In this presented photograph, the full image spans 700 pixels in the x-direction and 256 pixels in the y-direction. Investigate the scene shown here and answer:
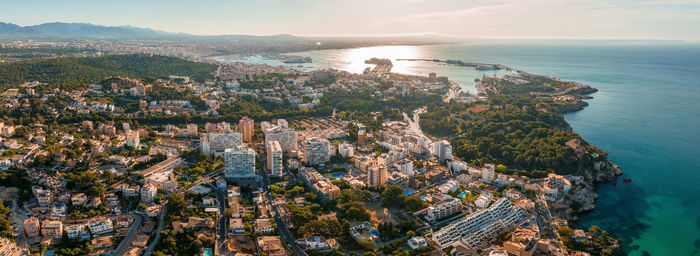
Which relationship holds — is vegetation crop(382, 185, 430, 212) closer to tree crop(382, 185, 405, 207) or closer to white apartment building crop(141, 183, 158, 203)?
tree crop(382, 185, 405, 207)

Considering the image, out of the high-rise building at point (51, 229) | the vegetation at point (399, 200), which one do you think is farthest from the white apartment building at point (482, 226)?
the high-rise building at point (51, 229)

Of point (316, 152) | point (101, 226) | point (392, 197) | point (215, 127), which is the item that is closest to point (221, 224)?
point (101, 226)

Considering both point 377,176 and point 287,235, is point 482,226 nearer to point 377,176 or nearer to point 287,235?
point 377,176

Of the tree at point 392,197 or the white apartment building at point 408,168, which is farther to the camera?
the white apartment building at point 408,168

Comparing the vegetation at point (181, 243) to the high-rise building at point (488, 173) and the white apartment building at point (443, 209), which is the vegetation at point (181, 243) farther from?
the high-rise building at point (488, 173)

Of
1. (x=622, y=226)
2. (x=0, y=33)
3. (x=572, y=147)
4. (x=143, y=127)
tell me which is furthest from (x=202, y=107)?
(x=0, y=33)
